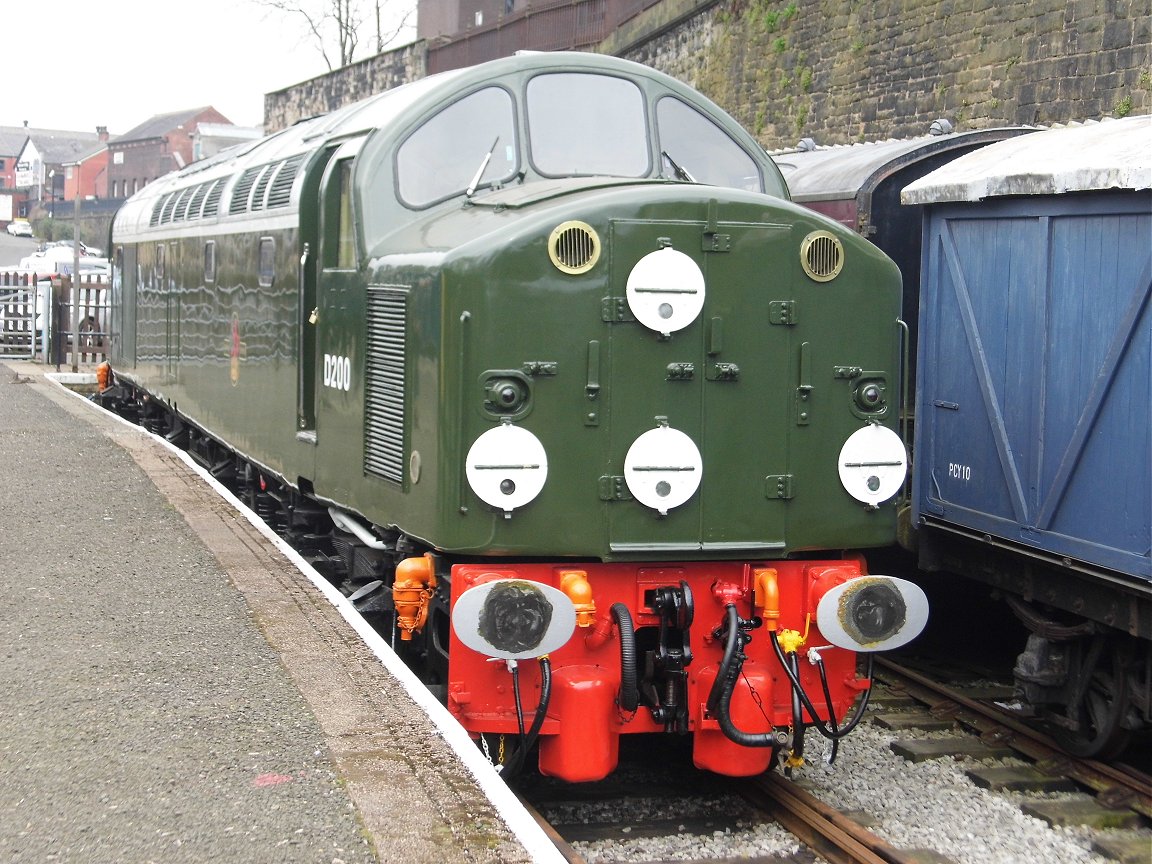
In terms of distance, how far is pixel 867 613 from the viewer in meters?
5.98

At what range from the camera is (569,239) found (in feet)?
18.8

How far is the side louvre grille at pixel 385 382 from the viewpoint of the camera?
245 inches

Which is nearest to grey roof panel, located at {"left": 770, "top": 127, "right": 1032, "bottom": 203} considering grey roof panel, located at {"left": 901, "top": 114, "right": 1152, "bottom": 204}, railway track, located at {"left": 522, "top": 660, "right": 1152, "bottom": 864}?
grey roof panel, located at {"left": 901, "top": 114, "right": 1152, "bottom": 204}

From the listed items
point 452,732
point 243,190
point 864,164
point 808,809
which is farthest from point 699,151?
point 243,190

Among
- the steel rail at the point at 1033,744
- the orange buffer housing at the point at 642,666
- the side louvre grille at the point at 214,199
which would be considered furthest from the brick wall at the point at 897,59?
the orange buffer housing at the point at 642,666

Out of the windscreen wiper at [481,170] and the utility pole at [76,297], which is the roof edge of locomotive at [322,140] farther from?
the utility pole at [76,297]

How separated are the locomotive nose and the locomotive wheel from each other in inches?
64.0

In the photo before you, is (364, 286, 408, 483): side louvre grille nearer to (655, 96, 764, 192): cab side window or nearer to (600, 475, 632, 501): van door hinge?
(600, 475, 632, 501): van door hinge

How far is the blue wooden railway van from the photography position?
668 centimetres

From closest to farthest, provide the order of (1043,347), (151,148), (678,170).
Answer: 1. (678,170)
2. (1043,347)
3. (151,148)

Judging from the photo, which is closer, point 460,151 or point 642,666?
point 642,666

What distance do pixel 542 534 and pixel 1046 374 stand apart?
3.03 m

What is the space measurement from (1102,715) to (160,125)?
299 ft

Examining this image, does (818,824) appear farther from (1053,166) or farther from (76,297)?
(76,297)
